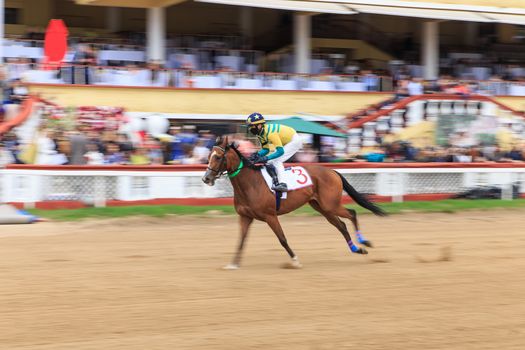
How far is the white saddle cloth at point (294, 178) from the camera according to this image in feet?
35.4

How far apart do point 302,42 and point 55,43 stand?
8.31m

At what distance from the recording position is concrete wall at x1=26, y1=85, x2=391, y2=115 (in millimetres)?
21625

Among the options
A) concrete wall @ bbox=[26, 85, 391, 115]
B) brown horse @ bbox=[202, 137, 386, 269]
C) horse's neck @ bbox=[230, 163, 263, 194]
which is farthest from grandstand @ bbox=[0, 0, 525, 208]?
horse's neck @ bbox=[230, 163, 263, 194]

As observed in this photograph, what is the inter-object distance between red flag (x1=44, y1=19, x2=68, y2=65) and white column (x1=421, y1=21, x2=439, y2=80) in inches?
482

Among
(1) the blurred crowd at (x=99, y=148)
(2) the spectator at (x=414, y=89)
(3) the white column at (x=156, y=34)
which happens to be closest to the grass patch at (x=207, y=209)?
(1) the blurred crowd at (x=99, y=148)

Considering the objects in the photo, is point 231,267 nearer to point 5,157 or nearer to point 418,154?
point 5,157

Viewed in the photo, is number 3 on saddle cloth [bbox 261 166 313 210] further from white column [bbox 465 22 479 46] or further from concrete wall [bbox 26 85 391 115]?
white column [bbox 465 22 479 46]

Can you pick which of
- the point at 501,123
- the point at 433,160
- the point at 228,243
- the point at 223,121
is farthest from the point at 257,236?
the point at 501,123

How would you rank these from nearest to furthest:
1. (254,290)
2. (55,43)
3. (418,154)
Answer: (254,290) → (418,154) → (55,43)

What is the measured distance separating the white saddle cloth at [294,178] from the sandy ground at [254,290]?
3.32 ft

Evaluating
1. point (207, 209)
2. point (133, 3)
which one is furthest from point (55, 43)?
point (207, 209)

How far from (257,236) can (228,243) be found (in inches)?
34.6

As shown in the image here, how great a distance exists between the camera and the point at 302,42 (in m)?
26.4

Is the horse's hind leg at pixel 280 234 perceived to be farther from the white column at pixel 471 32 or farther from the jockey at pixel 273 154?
the white column at pixel 471 32
